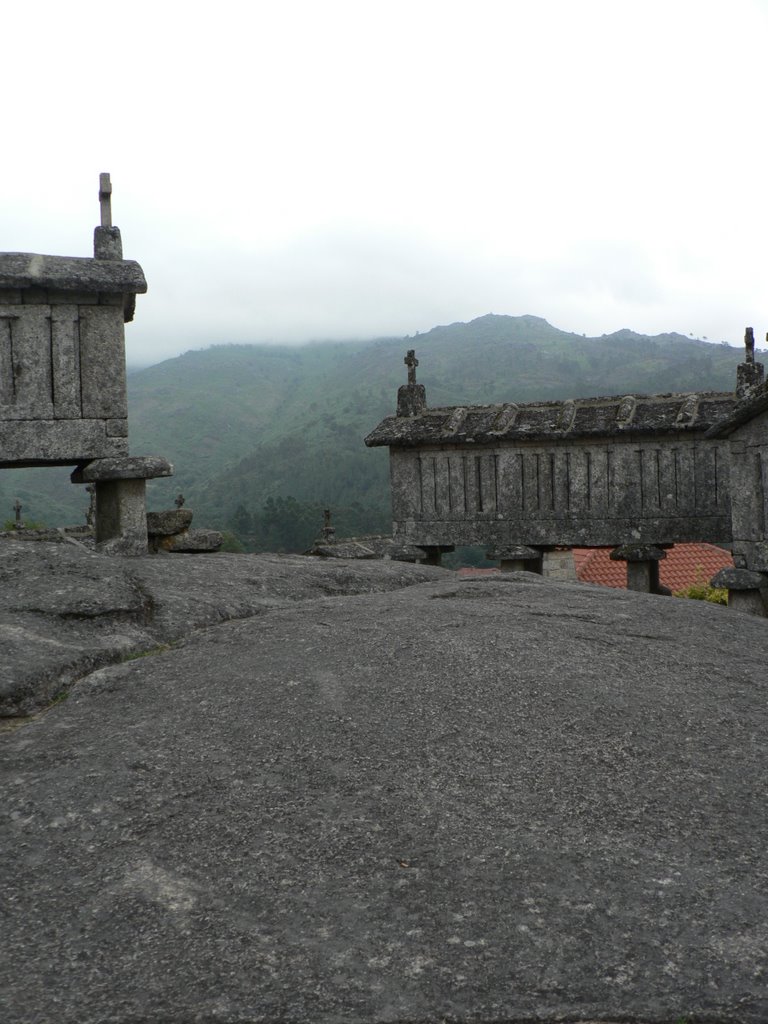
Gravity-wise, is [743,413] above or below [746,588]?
above

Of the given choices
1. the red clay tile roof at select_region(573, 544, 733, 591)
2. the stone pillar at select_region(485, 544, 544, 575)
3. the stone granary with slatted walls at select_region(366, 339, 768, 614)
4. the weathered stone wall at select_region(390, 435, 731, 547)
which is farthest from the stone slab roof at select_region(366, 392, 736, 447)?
the red clay tile roof at select_region(573, 544, 733, 591)

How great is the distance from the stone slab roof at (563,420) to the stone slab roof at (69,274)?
12.1 feet

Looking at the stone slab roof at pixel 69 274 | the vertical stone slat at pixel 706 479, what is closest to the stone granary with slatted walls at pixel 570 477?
the vertical stone slat at pixel 706 479

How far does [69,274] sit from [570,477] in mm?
5132

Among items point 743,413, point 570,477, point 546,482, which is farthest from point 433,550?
point 743,413

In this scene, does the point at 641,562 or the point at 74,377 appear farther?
the point at 641,562

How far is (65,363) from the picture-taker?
660 centimetres

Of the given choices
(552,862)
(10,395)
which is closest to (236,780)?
(552,862)

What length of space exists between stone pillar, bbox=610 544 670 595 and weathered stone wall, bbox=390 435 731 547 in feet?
0.34

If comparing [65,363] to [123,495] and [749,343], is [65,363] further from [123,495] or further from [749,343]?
[749,343]

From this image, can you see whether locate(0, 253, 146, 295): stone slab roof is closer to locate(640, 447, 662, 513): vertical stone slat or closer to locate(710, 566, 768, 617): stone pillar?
locate(640, 447, 662, 513): vertical stone slat

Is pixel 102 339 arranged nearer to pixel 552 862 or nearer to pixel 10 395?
pixel 10 395

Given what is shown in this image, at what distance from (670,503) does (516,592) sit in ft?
13.3

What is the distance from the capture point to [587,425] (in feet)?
30.8
